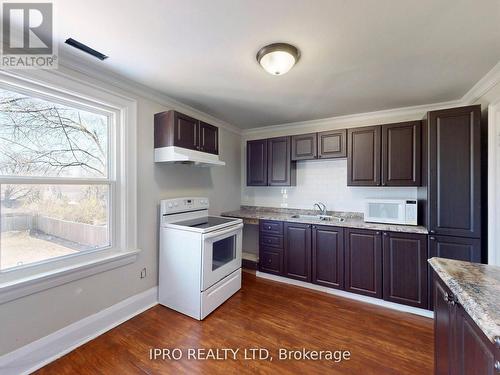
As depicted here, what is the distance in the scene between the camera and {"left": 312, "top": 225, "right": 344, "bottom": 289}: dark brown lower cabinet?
9.27 feet

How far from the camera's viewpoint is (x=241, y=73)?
6.98ft

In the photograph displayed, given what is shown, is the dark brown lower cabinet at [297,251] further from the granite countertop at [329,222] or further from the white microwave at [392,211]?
the white microwave at [392,211]

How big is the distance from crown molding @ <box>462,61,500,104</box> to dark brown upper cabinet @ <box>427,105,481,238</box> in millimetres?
216

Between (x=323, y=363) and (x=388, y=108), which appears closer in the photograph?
(x=323, y=363)

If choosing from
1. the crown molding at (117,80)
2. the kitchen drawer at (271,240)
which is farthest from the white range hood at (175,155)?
the kitchen drawer at (271,240)

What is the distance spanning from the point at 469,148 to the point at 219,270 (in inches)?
112

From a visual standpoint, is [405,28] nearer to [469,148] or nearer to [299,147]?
[469,148]

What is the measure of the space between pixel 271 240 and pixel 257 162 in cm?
131

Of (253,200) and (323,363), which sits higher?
(253,200)

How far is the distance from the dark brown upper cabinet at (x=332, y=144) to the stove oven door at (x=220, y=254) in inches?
62.7

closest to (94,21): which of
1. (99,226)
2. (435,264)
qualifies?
(99,226)

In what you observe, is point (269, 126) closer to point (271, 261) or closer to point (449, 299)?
point (271, 261)

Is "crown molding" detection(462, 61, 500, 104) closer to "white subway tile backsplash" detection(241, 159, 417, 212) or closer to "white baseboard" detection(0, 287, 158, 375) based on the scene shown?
"white subway tile backsplash" detection(241, 159, 417, 212)


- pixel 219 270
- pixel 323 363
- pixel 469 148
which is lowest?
pixel 323 363
